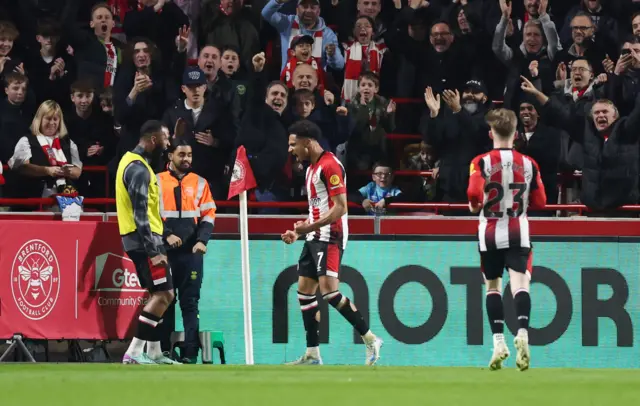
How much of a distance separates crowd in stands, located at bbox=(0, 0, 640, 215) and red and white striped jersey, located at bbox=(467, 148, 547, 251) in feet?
11.6

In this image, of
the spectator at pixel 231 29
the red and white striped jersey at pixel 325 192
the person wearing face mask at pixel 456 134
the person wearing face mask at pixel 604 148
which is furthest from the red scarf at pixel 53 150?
the person wearing face mask at pixel 604 148

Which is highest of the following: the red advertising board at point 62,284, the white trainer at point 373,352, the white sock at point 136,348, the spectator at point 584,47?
the spectator at point 584,47

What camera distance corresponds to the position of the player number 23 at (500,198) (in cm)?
1014

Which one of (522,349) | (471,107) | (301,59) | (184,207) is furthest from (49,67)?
(522,349)

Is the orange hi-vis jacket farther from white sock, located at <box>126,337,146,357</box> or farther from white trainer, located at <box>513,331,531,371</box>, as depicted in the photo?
white trainer, located at <box>513,331,531,371</box>

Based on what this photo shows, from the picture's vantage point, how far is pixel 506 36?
54.9ft

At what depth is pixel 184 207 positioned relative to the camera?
41.2 feet

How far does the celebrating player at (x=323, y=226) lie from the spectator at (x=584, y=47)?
19.4 feet

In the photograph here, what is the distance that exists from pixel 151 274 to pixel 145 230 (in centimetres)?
45

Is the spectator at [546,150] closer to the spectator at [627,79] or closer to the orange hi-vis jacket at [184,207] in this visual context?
the spectator at [627,79]

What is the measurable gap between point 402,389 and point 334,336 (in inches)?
205

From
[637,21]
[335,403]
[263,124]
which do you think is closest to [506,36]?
[637,21]

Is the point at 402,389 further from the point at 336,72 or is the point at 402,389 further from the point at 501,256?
the point at 336,72

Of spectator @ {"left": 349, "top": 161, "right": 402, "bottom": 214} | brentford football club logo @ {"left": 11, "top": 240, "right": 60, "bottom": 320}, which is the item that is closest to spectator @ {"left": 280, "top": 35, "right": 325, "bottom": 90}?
spectator @ {"left": 349, "top": 161, "right": 402, "bottom": 214}
